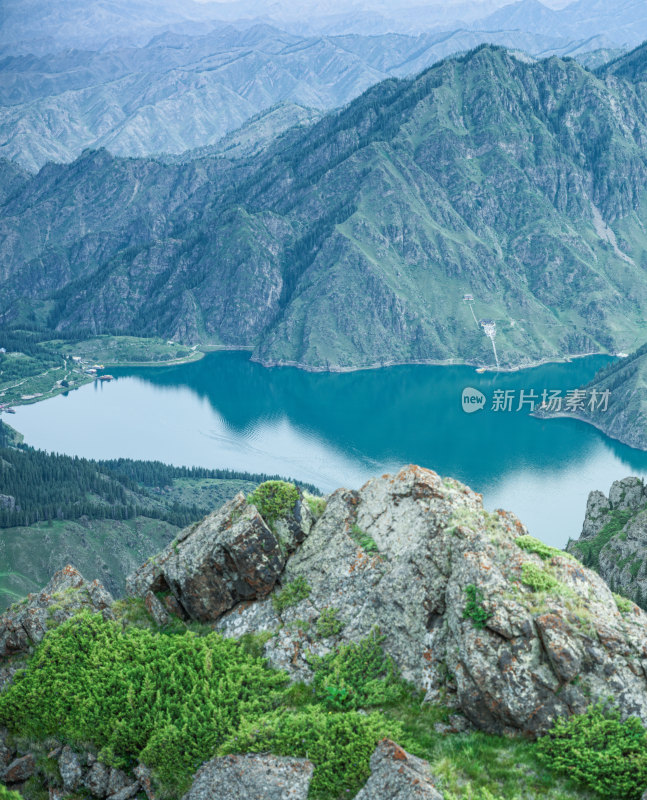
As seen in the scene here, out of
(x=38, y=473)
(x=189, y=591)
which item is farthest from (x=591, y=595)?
(x=38, y=473)

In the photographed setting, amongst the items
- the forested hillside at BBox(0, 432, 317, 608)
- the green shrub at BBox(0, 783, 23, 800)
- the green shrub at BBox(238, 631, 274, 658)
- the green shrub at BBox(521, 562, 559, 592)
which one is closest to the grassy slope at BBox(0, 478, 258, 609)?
the forested hillside at BBox(0, 432, 317, 608)

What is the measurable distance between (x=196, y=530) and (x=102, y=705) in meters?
8.21

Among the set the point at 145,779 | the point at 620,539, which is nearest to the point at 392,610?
the point at 145,779

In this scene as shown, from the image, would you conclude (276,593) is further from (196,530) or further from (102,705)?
(102,705)

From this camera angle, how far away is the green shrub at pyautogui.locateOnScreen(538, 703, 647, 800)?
2167cm

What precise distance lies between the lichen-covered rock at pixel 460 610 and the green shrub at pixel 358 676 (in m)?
0.44

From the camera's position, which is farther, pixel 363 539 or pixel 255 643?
pixel 363 539

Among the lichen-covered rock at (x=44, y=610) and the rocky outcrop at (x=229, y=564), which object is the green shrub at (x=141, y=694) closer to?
the lichen-covered rock at (x=44, y=610)

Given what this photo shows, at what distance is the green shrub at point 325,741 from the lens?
2248 centimetres

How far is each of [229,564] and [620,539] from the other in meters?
68.1

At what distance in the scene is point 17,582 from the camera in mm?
133250

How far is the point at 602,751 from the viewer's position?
22094mm

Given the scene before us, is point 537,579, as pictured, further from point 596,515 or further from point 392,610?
point 596,515

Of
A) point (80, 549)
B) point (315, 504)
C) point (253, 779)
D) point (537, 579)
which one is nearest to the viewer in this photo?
point (253, 779)
